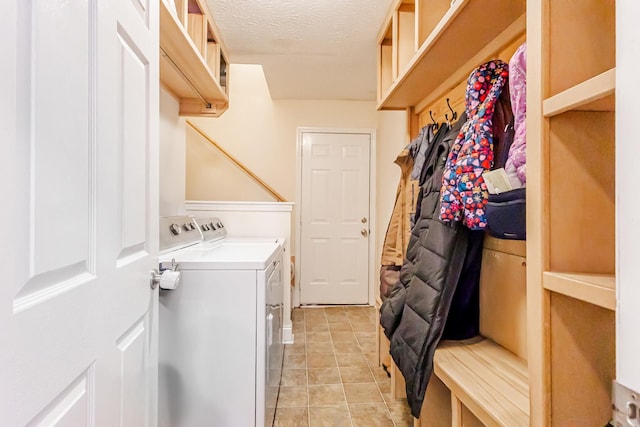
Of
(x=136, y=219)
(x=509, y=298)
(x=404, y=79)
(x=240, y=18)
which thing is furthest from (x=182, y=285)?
(x=240, y=18)

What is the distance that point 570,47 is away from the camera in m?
0.65

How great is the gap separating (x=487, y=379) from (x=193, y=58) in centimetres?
195

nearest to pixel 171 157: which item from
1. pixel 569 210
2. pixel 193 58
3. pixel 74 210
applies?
pixel 193 58

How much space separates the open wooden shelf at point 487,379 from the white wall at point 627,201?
503mm

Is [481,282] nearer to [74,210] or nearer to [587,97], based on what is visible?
[587,97]

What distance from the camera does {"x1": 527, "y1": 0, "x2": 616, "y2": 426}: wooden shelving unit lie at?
65 cm

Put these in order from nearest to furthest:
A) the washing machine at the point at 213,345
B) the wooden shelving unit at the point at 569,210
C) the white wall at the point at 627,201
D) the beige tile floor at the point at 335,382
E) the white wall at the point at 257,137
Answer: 1. the white wall at the point at 627,201
2. the wooden shelving unit at the point at 569,210
3. the washing machine at the point at 213,345
4. the beige tile floor at the point at 335,382
5. the white wall at the point at 257,137

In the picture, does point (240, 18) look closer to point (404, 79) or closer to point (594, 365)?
point (404, 79)

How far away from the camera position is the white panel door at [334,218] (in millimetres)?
3805

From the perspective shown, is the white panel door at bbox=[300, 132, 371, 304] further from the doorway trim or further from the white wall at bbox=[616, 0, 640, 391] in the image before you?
the white wall at bbox=[616, 0, 640, 391]

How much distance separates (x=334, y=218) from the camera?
383 centimetres

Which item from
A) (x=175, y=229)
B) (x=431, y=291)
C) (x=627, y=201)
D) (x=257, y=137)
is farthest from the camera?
(x=257, y=137)

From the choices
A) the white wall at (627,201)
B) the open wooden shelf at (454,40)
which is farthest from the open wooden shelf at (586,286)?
the open wooden shelf at (454,40)

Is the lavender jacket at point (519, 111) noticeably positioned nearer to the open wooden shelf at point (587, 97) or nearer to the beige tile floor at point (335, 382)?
the open wooden shelf at point (587, 97)
